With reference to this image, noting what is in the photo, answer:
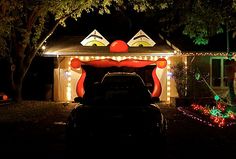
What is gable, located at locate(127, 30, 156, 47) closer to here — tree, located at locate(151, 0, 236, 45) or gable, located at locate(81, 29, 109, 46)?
gable, located at locate(81, 29, 109, 46)

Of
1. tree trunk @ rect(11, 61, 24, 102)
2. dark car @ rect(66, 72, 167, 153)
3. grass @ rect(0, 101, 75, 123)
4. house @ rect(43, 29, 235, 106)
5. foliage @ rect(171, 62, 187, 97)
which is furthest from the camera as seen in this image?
tree trunk @ rect(11, 61, 24, 102)

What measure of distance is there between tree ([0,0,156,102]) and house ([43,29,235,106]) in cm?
124

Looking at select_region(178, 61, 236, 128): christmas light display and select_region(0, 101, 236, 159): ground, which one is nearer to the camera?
select_region(0, 101, 236, 159): ground

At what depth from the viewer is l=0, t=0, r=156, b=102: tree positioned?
21188 mm

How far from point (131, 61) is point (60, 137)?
39.4 ft

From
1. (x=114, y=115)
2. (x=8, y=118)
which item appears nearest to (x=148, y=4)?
(x=8, y=118)

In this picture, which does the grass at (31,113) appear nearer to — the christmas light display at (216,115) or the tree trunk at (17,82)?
the tree trunk at (17,82)

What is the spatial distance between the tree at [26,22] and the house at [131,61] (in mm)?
1236

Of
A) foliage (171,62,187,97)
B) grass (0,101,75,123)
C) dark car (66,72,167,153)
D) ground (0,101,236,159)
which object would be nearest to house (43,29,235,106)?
foliage (171,62,187,97)

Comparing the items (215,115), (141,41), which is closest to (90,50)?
(141,41)

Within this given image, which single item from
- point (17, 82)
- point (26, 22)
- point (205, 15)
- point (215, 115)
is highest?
point (26, 22)

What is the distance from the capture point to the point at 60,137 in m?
11.8

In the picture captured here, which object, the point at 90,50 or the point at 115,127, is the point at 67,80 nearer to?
the point at 90,50

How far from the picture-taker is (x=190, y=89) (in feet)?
72.5
